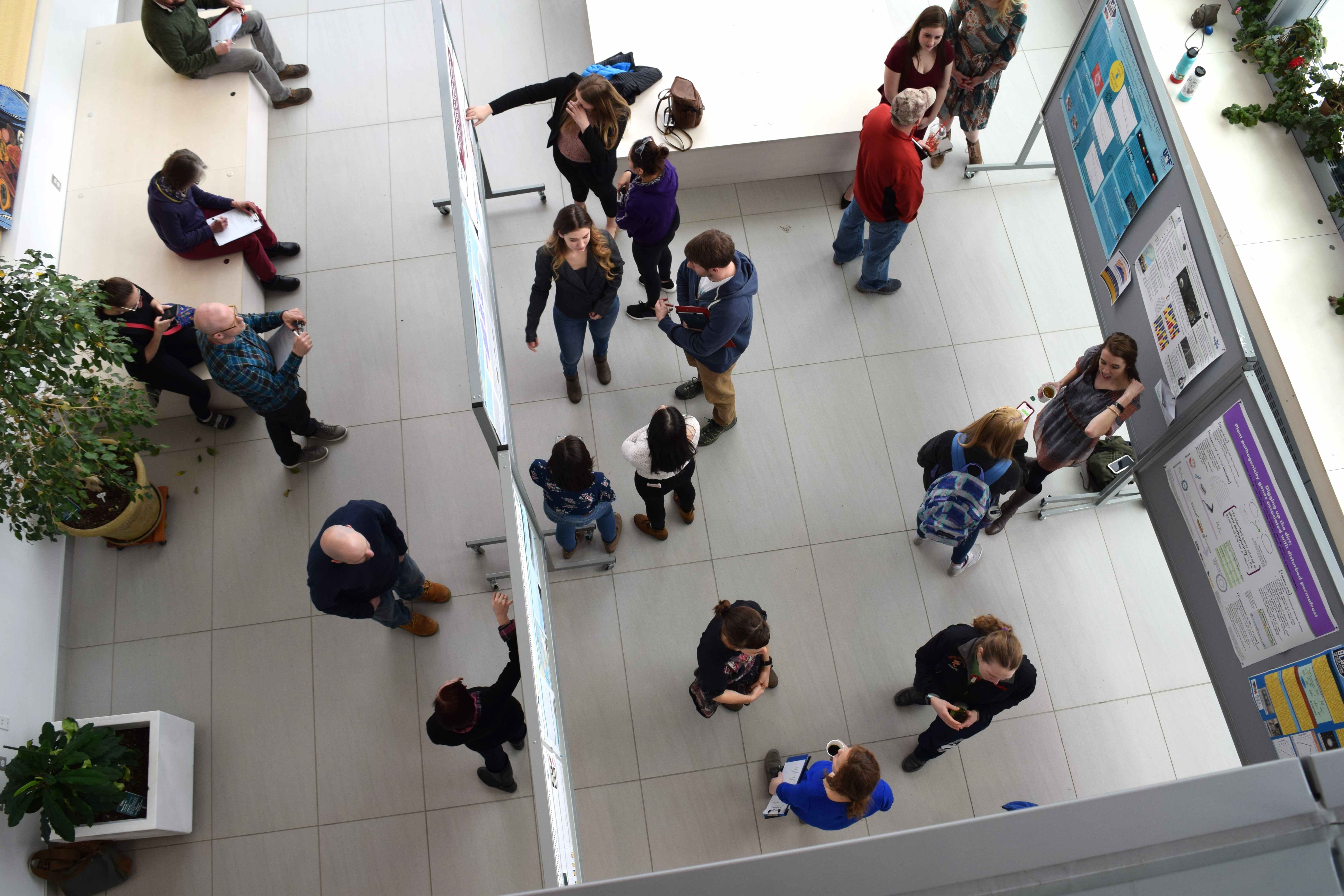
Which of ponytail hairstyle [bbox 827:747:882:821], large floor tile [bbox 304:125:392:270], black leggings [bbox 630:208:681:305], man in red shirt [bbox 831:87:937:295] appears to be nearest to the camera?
ponytail hairstyle [bbox 827:747:882:821]

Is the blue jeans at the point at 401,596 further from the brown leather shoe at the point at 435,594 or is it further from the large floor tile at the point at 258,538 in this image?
the large floor tile at the point at 258,538

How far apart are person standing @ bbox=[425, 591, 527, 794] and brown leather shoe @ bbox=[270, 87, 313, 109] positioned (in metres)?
4.30

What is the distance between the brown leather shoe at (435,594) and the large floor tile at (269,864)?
3.93ft

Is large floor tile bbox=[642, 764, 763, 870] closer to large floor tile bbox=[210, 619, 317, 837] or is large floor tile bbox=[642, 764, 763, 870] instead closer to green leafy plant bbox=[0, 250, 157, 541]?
large floor tile bbox=[210, 619, 317, 837]

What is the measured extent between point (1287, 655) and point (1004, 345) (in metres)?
2.52

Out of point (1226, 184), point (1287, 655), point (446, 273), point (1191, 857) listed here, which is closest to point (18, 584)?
point (446, 273)

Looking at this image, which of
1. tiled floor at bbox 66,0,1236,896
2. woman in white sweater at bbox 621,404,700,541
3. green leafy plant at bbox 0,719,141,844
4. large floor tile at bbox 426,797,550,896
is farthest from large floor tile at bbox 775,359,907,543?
green leafy plant at bbox 0,719,141,844

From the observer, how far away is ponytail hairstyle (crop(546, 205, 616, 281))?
347 centimetres

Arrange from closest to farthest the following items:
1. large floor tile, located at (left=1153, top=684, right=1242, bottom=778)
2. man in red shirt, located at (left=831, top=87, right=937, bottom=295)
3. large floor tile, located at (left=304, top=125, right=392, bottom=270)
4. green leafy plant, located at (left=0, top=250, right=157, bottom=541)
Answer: green leafy plant, located at (left=0, top=250, right=157, bottom=541)
man in red shirt, located at (left=831, top=87, right=937, bottom=295)
large floor tile, located at (left=1153, top=684, right=1242, bottom=778)
large floor tile, located at (left=304, top=125, right=392, bottom=270)

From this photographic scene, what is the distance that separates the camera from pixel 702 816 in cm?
378

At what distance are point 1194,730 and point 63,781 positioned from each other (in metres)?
5.24

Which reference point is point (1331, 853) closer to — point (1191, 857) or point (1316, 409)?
point (1191, 857)

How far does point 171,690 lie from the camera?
4.02 m

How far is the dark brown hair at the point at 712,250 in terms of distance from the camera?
3.39m
